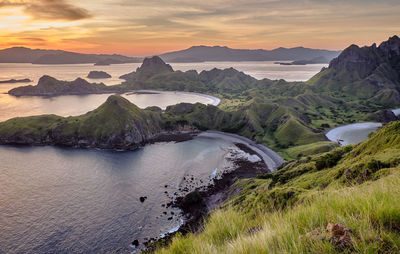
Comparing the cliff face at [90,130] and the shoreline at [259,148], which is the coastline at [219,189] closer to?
the shoreline at [259,148]

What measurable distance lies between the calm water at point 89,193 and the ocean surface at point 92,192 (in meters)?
0.22

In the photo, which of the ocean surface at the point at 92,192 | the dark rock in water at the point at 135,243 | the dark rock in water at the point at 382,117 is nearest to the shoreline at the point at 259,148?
the ocean surface at the point at 92,192

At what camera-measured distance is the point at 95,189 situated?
77.9 meters

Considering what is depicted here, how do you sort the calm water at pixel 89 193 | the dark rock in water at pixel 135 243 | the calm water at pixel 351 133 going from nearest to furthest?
the dark rock in water at pixel 135 243
the calm water at pixel 89 193
the calm water at pixel 351 133

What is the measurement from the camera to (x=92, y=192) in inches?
2977

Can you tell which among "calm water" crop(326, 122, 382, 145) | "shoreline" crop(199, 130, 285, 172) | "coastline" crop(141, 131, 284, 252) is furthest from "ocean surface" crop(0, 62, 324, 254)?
"calm water" crop(326, 122, 382, 145)

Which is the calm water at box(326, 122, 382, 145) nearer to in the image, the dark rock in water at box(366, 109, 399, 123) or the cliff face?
the dark rock in water at box(366, 109, 399, 123)

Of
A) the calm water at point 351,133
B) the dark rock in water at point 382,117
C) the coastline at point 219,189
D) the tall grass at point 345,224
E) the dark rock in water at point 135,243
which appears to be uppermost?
the tall grass at point 345,224

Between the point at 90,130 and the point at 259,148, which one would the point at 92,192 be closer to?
the point at 90,130

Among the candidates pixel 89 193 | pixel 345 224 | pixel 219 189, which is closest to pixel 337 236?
pixel 345 224

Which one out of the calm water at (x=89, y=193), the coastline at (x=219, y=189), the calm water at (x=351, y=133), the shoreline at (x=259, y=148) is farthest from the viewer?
the calm water at (x=351, y=133)

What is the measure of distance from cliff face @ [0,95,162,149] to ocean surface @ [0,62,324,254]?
8.59m

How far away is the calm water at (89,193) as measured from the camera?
179 feet

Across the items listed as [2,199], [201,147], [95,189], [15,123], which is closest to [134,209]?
[95,189]
